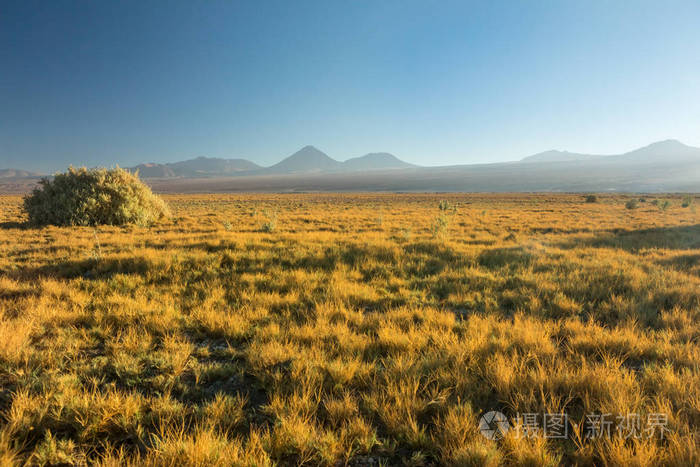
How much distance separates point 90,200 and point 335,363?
51.0 feet

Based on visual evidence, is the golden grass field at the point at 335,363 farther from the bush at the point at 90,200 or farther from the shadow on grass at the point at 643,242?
the bush at the point at 90,200

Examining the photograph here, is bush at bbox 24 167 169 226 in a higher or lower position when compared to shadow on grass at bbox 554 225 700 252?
higher

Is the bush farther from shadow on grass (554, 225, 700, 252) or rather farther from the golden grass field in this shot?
shadow on grass (554, 225, 700, 252)

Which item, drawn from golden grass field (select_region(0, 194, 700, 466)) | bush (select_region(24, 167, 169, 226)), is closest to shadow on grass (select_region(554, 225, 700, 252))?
golden grass field (select_region(0, 194, 700, 466))

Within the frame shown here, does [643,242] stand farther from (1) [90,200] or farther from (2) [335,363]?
(1) [90,200]

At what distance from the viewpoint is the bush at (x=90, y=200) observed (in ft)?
42.4

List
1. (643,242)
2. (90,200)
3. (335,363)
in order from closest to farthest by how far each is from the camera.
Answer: (335,363), (643,242), (90,200)

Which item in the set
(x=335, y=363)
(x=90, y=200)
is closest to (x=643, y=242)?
(x=335, y=363)

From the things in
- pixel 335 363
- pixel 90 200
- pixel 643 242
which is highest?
pixel 90 200

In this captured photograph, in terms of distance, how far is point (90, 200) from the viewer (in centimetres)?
1282

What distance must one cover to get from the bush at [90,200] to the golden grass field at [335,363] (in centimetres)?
786

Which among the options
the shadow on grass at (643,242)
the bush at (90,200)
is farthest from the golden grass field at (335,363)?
the bush at (90,200)

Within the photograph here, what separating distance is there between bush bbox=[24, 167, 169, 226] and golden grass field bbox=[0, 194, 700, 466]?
7.86 metres

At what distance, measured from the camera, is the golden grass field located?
2.09 metres
